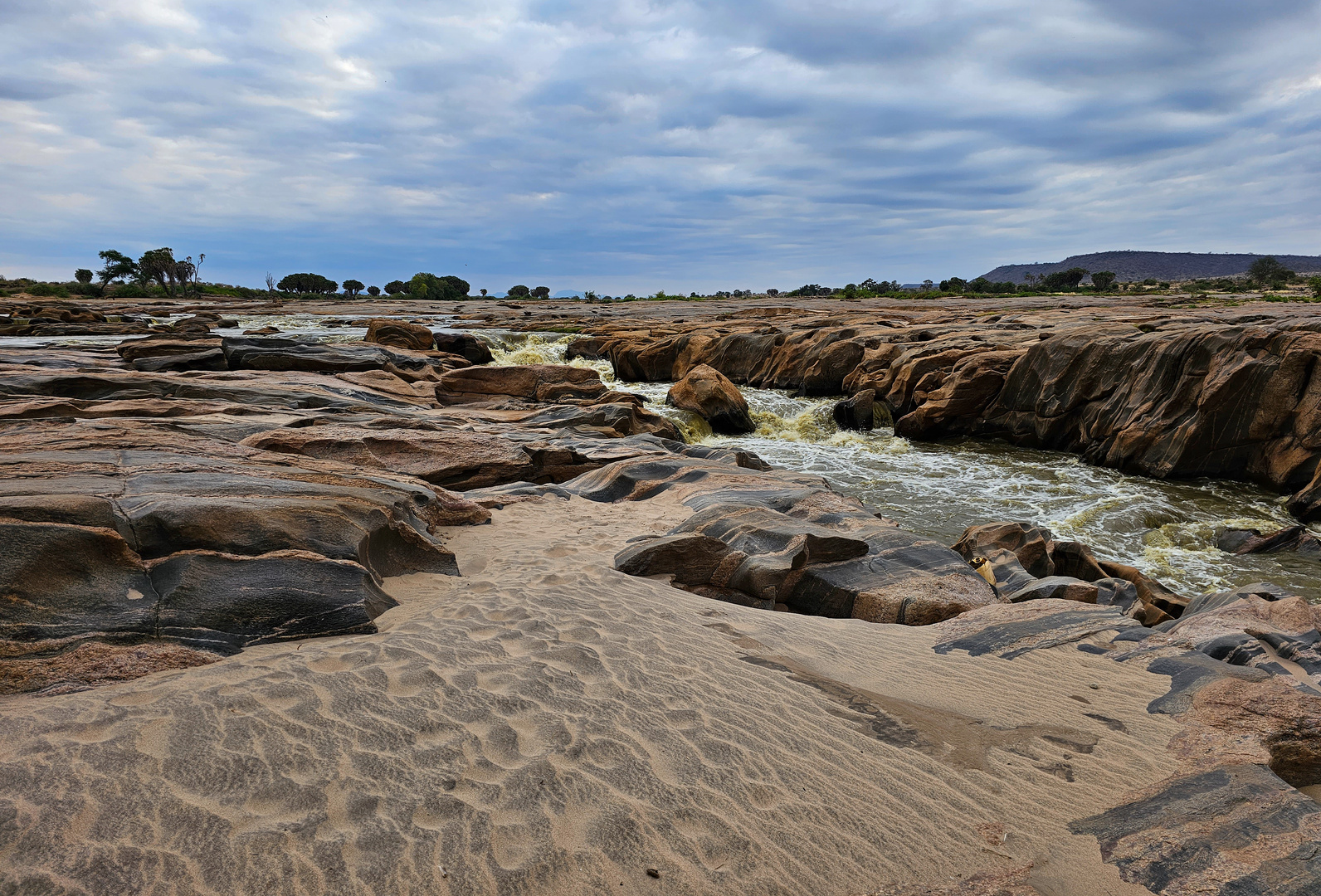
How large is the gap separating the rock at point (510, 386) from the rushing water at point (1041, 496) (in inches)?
136

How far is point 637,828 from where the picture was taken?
2852 millimetres

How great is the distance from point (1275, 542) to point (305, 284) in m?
89.2

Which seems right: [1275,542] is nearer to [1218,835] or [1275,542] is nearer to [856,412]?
[856,412]

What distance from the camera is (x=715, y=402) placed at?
19250 millimetres

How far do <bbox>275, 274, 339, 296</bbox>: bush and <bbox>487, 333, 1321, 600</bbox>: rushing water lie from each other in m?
75.2

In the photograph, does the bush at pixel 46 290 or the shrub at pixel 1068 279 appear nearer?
the bush at pixel 46 290

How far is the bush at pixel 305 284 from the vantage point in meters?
80.2

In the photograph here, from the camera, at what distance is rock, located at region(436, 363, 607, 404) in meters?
16.3

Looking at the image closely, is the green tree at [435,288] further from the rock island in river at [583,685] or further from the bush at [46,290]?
the rock island in river at [583,685]

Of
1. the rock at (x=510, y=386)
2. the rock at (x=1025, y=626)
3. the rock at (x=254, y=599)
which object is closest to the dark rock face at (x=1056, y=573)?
the rock at (x=1025, y=626)

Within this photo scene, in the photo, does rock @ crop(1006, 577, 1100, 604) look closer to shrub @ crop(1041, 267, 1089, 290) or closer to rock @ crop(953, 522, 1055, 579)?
rock @ crop(953, 522, 1055, 579)

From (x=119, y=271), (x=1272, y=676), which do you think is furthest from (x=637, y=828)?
(x=119, y=271)

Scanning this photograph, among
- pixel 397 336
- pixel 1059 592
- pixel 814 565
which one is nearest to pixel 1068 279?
pixel 397 336

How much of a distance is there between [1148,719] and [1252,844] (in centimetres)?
109
